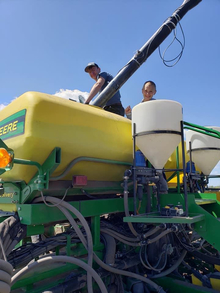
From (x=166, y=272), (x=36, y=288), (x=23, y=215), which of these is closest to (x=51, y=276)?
(x=36, y=288)

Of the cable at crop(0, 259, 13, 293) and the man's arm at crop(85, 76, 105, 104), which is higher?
the man's arm at crop(85, 76, 105, 104)

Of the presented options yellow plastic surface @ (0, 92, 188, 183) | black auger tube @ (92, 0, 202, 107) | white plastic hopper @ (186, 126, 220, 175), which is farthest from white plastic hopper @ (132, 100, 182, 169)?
black auger tube @ (92, 0, 202, 107)

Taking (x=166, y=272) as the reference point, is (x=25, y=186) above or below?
above

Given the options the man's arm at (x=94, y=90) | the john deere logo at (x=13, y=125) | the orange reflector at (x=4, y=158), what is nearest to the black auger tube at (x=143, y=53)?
the man's arm at (x=94, y=90)

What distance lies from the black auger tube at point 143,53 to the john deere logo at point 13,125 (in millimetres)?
1652

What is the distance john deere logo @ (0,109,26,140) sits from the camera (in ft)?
6.69

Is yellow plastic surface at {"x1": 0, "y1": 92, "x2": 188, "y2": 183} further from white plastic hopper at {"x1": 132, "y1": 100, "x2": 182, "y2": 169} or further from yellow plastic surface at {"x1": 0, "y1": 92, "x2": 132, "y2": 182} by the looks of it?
white plastic hopper at {"x1": 132, "y1": 100, "x2": 182, "y2": 169}

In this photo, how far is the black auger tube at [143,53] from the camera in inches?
146

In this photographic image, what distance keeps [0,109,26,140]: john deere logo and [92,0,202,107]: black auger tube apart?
1.65 meters

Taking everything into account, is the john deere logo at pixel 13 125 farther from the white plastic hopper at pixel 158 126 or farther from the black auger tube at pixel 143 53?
the black auger tube at pixel 143 53

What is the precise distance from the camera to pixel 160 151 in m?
2.39

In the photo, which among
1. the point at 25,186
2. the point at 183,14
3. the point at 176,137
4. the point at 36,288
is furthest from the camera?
the point at 183,14

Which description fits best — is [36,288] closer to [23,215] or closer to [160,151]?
[23,215]

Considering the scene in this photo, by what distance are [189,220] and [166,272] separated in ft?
3.85
